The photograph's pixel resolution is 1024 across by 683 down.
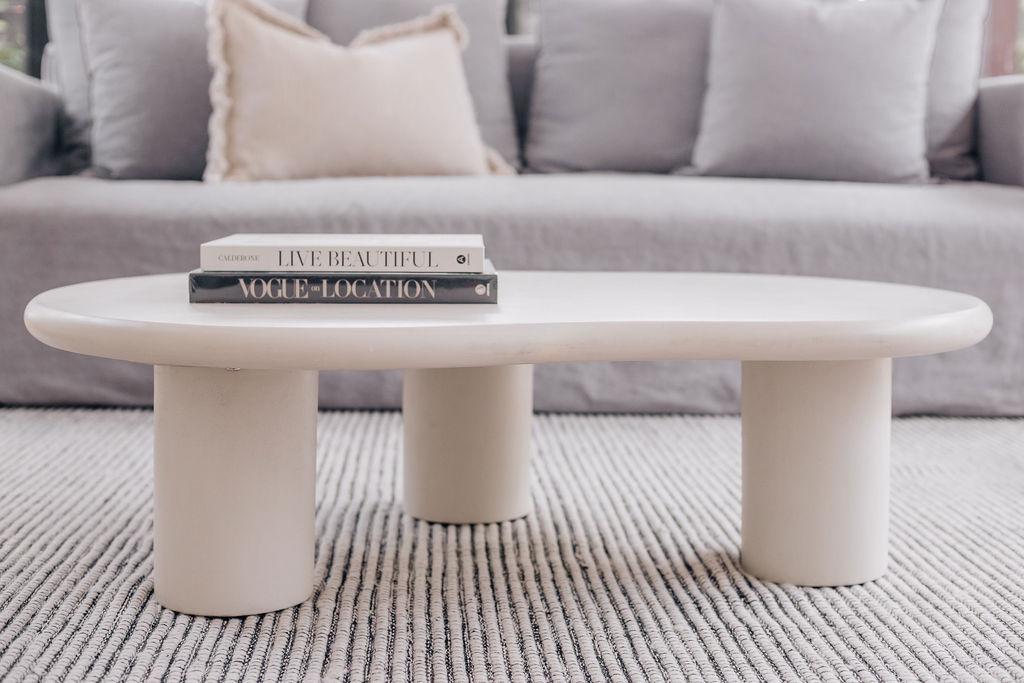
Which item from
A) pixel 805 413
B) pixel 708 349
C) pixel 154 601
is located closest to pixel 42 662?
pixel 154 601

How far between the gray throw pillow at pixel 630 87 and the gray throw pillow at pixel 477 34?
114 millimetres

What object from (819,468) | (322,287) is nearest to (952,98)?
(819,468)

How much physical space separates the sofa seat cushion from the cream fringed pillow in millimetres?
252

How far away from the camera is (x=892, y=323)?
0.80m

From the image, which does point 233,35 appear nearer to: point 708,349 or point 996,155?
point 708,349

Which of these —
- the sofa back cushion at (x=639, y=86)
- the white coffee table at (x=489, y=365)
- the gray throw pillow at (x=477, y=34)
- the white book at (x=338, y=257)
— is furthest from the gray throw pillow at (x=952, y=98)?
the white book at (x=338, y=257)

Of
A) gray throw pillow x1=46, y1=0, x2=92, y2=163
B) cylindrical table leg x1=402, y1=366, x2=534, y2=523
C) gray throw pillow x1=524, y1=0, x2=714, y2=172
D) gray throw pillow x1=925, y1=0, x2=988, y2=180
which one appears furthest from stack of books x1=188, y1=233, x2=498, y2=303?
gray throw pillow x1=925, y1=0, x2=988, y2=180

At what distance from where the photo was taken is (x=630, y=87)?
218 centimetres

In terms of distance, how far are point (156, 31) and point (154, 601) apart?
151 centimetres

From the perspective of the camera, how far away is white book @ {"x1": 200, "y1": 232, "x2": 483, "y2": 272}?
810 mm

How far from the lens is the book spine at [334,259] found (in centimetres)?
81

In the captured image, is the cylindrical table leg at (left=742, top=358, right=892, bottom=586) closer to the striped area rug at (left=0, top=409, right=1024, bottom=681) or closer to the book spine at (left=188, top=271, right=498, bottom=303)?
the striped area rug at (left=0, top=409, right=1024, bottom=681)

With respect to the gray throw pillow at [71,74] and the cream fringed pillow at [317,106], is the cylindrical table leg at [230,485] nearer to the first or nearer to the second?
the cream fringed pillow at [317,106]

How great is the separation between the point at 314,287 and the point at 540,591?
354mm
